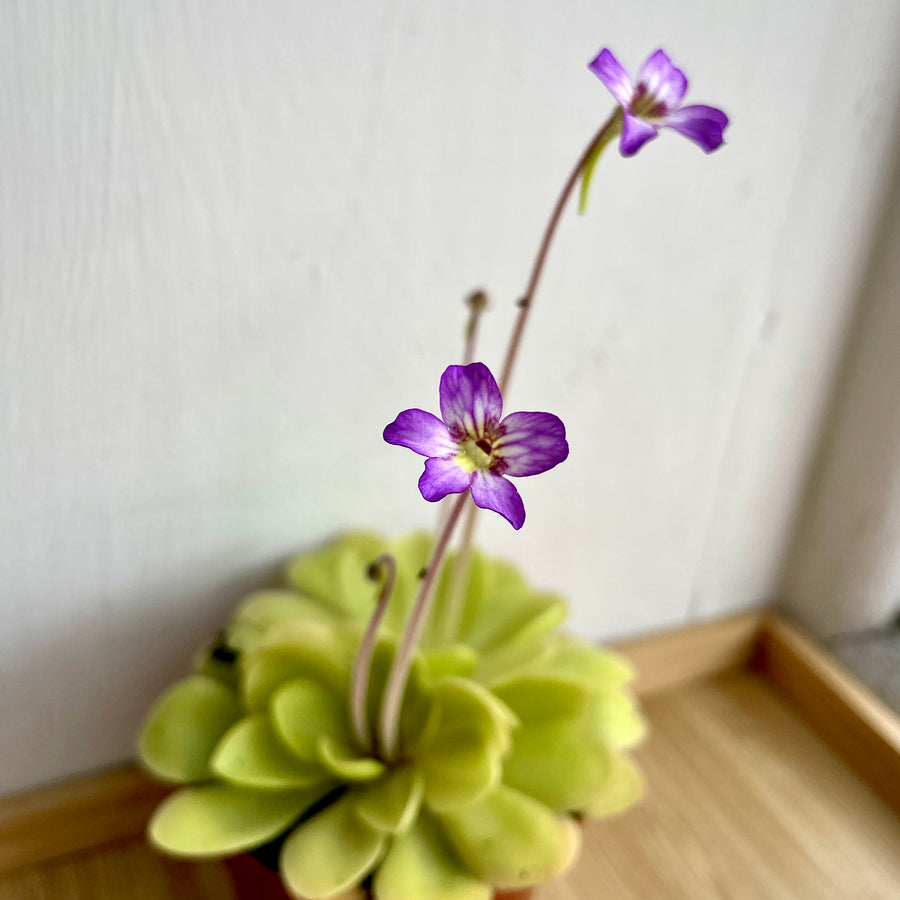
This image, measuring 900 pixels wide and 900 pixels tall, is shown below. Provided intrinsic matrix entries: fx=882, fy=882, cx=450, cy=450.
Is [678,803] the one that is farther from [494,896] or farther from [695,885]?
[494,896]

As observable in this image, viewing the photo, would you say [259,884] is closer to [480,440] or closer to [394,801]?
[394,801]

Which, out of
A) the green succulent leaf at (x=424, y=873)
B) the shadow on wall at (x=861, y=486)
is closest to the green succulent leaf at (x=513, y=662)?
the green succulent leaf at (x=424, y=873)

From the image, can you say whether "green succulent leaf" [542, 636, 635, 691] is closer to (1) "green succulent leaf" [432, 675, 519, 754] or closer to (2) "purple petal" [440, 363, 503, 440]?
(1) "green succulent leaf" [432, 675, 519, 754]

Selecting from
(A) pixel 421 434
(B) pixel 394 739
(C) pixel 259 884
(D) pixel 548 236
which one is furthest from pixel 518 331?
(C) pixel 259 884

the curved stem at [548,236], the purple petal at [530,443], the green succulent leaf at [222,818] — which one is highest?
the curved stem at [548,236]

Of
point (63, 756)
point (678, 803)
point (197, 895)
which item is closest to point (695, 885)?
point (678, 803)

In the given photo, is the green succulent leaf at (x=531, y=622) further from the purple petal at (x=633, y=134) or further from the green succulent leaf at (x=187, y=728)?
the purple petal at (x=633, y=134)

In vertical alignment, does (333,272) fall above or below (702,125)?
below
